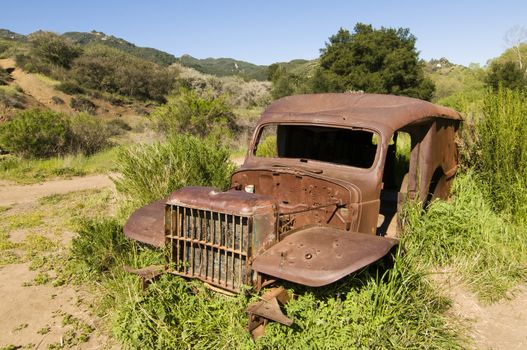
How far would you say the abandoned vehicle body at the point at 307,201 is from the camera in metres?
3.15

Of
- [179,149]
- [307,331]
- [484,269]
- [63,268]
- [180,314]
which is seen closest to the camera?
[307,331]

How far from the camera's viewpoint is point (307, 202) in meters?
4.02

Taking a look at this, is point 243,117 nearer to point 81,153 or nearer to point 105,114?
point 81,153

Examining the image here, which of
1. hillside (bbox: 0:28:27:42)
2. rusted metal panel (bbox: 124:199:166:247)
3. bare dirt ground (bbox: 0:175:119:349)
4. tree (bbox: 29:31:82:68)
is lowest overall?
bare dirt ground (bbox: 0:175:119:349)

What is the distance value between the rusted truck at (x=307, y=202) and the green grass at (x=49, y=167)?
23.0ft

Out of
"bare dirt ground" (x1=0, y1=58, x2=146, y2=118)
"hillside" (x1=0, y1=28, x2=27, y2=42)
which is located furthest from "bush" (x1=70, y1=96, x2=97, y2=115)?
"hillside" (x1=0, y1=28, x2=27, y2=42)

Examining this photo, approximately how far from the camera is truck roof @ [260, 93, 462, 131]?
427 cm

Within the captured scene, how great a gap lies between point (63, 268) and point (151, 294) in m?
2.07

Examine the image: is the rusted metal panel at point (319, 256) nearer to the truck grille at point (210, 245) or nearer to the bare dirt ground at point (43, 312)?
the truck grille at point (210, 245)

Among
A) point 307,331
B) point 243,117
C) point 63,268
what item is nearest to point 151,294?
point 307,331

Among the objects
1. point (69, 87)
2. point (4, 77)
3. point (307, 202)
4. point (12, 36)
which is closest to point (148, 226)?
point (307, 202)

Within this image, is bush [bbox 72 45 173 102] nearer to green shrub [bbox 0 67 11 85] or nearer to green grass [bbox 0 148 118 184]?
green shrub [bbox 0 67 11 85]

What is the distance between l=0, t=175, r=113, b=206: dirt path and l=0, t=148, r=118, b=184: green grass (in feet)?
1.48

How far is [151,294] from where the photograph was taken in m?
3.54
